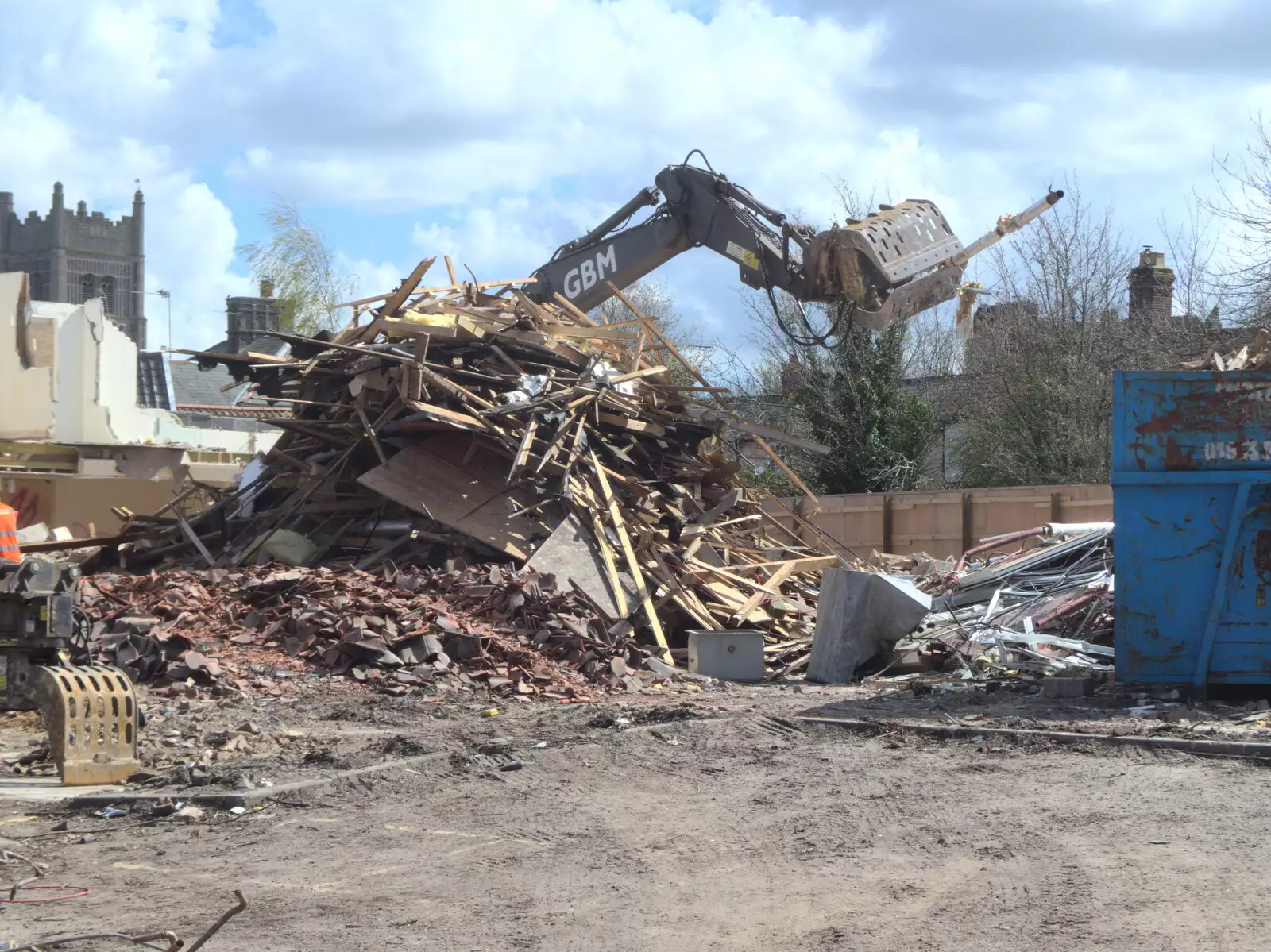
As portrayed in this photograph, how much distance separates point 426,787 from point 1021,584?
324 inches

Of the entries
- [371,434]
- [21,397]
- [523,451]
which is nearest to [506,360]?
[371,434]

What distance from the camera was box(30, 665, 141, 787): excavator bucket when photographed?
8.15m

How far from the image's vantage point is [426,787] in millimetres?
7816

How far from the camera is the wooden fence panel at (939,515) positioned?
19.6 metres

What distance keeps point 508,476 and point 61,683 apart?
21.5 feet

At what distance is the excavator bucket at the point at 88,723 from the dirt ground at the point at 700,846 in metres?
0.64

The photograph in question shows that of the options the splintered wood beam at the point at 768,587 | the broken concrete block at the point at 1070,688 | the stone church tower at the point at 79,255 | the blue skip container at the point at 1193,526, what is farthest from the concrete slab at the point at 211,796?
the stone church tower at the point at 79,255

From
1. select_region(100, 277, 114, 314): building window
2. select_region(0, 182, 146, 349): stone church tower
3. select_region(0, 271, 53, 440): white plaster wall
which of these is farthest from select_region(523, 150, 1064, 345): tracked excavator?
select_region(100, 277, 114, 314): building window

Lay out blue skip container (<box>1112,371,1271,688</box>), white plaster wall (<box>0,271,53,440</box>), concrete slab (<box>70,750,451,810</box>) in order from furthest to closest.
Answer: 1. white plaster wall (<box>0,271,53,440</box>)
2. blue skip container (<box>1112,371,1271,688</box>)
3. concrete slab (<box>70,750,451,810</box>)

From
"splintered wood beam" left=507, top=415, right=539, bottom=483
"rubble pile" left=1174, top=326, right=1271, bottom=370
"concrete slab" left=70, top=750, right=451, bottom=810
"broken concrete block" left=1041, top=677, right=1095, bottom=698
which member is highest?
"rubble pile" left=1174, top=326, right=1271, bottom=370

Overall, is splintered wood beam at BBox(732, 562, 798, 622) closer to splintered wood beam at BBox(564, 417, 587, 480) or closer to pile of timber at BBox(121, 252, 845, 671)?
pile of timber at BBox(121, 252, 845, 671)

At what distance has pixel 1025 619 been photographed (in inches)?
523

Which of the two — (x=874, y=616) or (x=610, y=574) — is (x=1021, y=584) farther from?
→ (x=610, y=574)

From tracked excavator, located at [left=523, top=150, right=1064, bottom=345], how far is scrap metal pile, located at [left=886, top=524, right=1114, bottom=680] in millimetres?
2800
